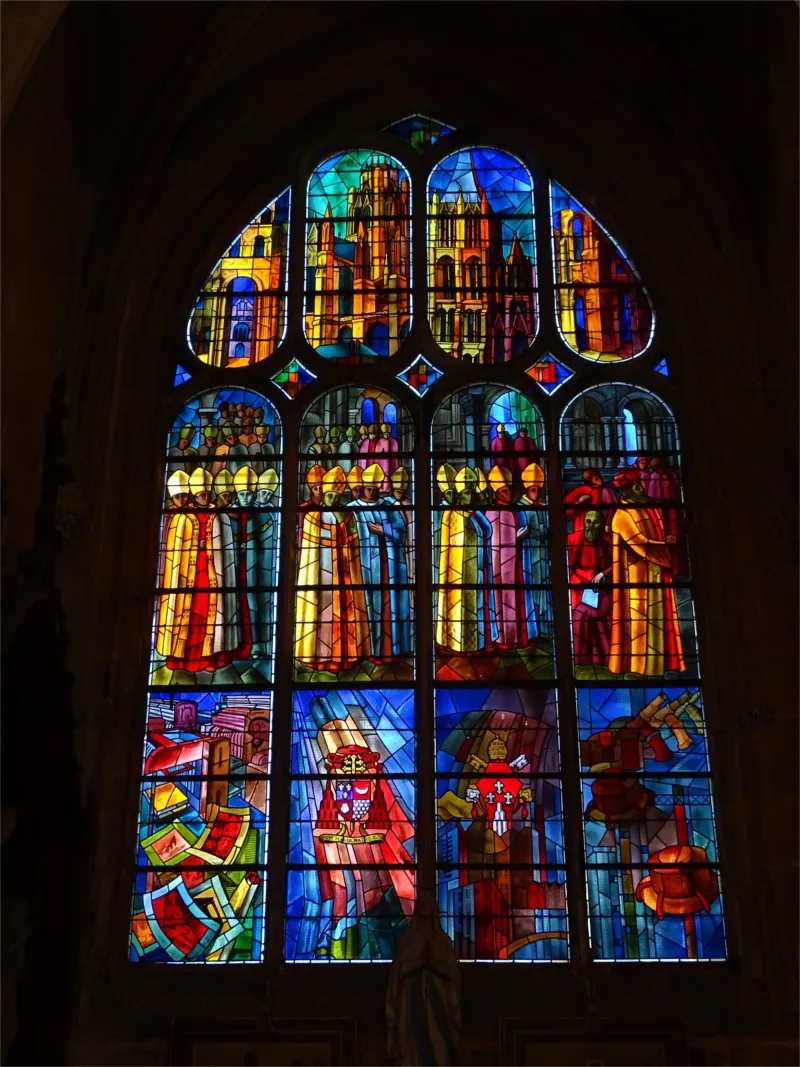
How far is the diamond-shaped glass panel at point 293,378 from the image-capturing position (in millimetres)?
10500

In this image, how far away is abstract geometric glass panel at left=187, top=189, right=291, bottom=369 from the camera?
1070cm

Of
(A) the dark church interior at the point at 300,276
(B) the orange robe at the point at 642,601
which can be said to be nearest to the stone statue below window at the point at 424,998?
(A) the dark church interior at the point at 300,276

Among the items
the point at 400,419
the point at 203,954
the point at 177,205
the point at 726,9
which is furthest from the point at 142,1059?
the point at 726,9

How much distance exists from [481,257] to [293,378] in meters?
1.54

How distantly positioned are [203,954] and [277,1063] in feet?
2.52

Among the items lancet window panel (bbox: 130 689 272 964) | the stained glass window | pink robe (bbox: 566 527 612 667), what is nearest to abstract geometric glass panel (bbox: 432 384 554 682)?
the stained glass window

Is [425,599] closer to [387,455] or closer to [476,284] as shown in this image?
[387,455]

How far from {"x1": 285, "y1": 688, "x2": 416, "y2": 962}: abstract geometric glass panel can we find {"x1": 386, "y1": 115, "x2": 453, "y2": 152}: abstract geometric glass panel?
4.12m

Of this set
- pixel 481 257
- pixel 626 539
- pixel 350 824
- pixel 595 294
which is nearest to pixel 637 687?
pixel 626 539

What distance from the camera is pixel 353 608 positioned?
9.69 meters

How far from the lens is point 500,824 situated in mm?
9000

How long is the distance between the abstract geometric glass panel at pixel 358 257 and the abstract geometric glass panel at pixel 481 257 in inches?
8.6

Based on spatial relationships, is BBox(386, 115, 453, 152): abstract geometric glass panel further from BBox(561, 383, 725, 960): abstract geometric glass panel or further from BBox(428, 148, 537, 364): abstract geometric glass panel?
BBox(561, 383, 725, 960): abstract geometric glass panel

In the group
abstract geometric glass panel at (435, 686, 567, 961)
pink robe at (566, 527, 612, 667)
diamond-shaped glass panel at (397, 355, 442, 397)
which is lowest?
abstract geometric glass panel at (435, 686, 567, 961)
